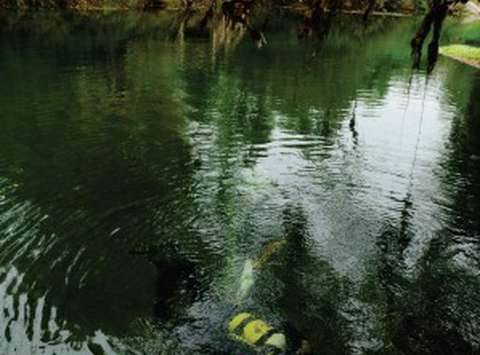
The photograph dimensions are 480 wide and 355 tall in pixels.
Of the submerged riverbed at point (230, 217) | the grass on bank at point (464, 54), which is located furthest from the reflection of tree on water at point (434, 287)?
the grass on bank at point (464, 54)

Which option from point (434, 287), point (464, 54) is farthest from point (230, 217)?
point (464, 54)

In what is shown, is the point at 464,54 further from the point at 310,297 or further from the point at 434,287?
the point at 310,297

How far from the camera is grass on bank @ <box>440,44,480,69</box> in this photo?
43.2m

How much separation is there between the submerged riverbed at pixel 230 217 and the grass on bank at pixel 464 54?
1728 centimetres

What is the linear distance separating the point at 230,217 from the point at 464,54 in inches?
1604

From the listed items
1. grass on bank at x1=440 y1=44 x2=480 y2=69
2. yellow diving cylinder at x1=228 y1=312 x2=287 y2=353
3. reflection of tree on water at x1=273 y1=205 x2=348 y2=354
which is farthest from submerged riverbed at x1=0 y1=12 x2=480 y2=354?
grass on bank at x1=440 y1=44 x2=480 y2=69

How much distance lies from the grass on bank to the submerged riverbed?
17.3m

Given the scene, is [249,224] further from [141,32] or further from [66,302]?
[141,32]

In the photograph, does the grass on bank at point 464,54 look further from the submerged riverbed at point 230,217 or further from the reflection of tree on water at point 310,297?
the reflection of tree on water at point 310,297

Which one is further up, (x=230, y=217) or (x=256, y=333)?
(x=256, y=333)

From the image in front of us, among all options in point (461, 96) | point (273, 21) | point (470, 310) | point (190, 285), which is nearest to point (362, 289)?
point (470, 310)

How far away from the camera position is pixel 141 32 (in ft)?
166

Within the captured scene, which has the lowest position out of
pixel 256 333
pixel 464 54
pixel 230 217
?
pixel 230 217

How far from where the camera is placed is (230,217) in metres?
12.5
